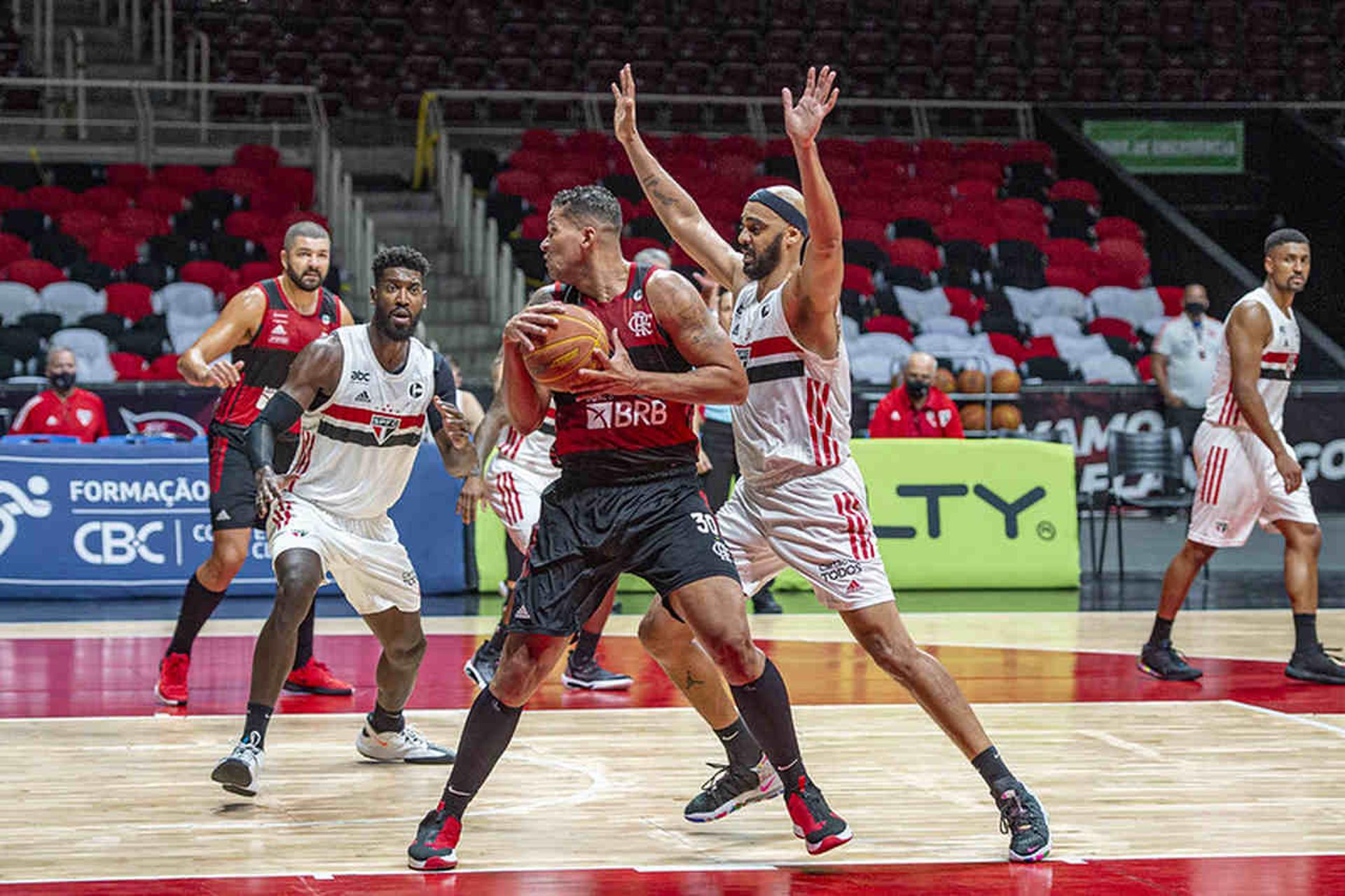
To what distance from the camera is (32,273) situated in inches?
628

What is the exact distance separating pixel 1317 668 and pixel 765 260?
4.17 metres

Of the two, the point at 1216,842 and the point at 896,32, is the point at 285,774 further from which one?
the point at 896,32

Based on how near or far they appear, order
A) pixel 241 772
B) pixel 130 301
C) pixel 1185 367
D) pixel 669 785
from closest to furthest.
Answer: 1. pixel 241 772
2. pixel 669 785
3. pixel 1185 367
4. pixel 130 301

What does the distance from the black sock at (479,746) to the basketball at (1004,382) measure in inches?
421

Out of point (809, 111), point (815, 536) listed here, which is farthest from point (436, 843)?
point (809, 111)

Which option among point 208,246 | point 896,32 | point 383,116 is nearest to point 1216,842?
point 208,246

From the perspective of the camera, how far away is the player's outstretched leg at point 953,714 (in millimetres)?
4891

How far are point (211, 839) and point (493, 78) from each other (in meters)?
17.7

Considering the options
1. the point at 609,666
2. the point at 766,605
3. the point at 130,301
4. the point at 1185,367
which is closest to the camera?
the point at 609,666

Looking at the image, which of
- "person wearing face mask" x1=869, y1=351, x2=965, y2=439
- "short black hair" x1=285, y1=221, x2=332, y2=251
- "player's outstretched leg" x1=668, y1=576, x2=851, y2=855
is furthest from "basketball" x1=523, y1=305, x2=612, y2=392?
"person wearing face mask" x1=869, y1=351, x2=965, y2=439

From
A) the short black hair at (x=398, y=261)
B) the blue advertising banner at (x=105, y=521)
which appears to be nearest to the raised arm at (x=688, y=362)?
the short black hair at (x=398, y=261)

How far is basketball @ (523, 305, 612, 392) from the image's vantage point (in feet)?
15.1

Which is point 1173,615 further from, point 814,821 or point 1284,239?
point 814,821

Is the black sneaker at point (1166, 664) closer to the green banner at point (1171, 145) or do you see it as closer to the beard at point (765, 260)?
the beard at point (765, 260)
